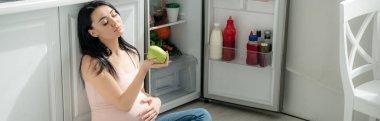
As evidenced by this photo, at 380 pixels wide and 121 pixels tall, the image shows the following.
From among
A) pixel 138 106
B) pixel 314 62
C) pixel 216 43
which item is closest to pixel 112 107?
pixel 138 106

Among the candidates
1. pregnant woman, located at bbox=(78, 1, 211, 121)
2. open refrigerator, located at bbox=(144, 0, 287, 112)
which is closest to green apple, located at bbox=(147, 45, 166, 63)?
pregnant woman, located at bbox=(78, 1, 211, 121)

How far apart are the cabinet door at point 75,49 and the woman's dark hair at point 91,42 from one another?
34mm

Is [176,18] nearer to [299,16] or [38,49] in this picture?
[299,16]

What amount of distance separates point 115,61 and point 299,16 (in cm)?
107

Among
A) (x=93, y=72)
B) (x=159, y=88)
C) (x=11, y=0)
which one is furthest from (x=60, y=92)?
(x=159, y=88)

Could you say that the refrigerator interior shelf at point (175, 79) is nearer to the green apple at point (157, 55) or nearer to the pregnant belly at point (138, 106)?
the pregnant belly at point (138, 106)

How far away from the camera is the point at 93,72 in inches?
91.1

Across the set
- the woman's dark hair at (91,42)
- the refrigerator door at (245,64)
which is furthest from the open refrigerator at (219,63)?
the woman's dark hair at (91,42)

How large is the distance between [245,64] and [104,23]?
3.23 feet

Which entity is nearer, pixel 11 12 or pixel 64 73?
pixel 11 12

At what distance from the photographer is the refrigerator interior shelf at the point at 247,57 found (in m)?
3.03

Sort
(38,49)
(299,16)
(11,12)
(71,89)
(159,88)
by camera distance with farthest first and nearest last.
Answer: (159,88) < (299,16) < (71,89) < (38,49) < (11,12)

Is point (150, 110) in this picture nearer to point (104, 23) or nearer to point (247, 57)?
point (104, 23)

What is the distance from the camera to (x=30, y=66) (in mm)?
2281
